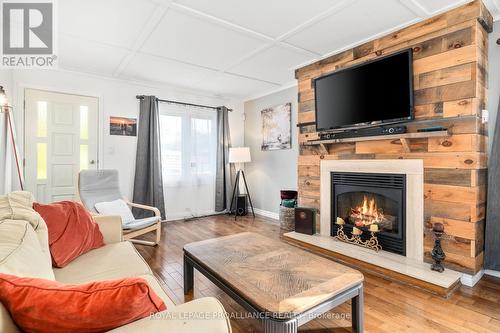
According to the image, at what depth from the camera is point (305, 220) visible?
341cm

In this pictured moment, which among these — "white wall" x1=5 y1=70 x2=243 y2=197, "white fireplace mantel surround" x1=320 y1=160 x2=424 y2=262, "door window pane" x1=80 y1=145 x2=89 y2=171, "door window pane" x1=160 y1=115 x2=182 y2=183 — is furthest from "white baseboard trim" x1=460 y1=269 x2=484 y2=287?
"door window pane" x1=80 y1=145 x2=89 y2=171

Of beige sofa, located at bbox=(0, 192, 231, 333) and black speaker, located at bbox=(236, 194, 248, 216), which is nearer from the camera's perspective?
beige sofa, located at bbox=(0, 192, 231, 333)

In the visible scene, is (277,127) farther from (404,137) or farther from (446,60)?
(446,60)

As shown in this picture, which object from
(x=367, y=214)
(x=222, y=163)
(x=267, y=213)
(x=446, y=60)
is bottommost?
(x=267, y=213)

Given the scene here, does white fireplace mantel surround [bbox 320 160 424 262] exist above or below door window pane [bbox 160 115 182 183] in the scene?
below

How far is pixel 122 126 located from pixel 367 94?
3.58 m

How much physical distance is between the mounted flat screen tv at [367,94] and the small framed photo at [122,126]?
9.59ft

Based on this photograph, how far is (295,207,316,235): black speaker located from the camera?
11.1 ft

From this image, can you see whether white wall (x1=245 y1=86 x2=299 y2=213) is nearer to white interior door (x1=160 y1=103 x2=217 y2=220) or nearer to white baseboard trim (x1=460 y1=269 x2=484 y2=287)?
white interior door (x1=160 y1=103 x2=217 y2=220)

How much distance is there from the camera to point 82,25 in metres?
2.51

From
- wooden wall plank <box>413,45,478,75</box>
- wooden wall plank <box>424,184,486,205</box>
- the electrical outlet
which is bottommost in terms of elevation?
wooden wall plank <box>424,184,486,205</box>

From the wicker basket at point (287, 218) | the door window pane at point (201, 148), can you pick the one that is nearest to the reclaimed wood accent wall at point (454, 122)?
the wicker basket at point (287, 218)

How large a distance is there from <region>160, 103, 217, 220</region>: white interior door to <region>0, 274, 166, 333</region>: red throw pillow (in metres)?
3.95

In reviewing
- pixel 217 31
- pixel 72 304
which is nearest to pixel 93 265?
pixel 72 304
